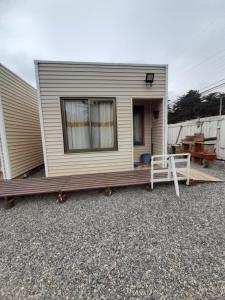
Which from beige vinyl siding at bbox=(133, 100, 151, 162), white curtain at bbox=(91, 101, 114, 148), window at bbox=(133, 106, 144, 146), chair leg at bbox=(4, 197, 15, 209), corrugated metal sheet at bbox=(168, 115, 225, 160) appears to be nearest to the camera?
chair leg at bbox=(4, 197, 15, 209)

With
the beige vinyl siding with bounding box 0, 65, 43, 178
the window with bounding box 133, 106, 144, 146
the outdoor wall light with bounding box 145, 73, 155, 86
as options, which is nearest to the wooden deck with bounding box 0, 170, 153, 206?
the beige vinyl siding with bounding box 0, 65, 43, 178

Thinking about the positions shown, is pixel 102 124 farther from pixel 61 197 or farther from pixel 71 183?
pixel 61 197

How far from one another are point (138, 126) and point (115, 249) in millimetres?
4588

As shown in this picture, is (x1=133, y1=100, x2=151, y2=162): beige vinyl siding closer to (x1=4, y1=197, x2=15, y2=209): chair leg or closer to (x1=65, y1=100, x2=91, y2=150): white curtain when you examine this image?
(x1=65, y1=100, x2=91, y2=150): white curtain

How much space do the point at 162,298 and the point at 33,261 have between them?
1.49m

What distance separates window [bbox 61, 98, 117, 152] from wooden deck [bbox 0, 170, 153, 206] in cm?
89

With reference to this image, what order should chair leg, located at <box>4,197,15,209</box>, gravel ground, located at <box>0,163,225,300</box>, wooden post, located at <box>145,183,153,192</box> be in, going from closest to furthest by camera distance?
gravel ground, located at <box>0,163,225,300</box> → chair leg, located at <box>4,197,15,209</box> → wooden post, located at <box>145,183,153,192</box>

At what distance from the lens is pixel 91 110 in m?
4.38

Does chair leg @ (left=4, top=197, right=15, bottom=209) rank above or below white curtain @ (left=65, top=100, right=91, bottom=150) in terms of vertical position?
below

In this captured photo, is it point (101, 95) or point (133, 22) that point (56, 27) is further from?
point (101, 95)

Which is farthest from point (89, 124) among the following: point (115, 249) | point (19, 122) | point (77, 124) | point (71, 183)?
point (115, 249)

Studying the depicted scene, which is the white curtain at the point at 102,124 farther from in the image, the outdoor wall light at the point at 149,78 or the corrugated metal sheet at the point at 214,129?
the corrugated metal sheet at the point at 214,129

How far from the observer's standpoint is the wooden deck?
3375 millimetres

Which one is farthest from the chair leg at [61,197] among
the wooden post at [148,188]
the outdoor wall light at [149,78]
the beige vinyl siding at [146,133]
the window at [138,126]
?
the outdoor wall light at [149,78]
